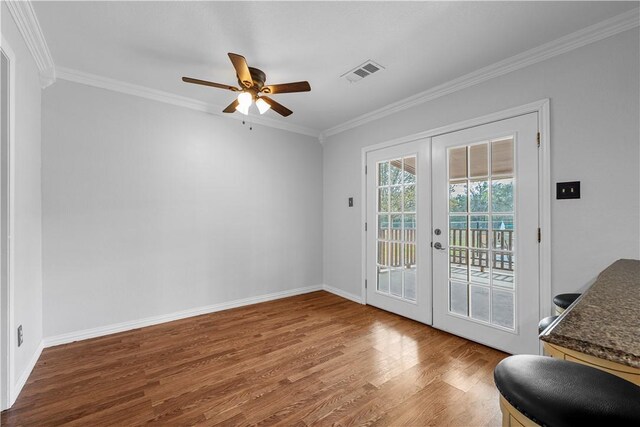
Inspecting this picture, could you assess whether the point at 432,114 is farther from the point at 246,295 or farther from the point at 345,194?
the point at 246,295

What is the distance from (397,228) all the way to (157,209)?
9.35ft

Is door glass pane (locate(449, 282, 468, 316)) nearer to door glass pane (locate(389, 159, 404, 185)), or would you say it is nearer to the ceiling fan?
door glass pane (locate(389, 159, 404, 185))

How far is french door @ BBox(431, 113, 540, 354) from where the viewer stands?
2.40 m

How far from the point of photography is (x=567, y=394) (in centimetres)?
78

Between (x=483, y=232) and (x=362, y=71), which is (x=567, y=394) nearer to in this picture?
(x=483, y=232)

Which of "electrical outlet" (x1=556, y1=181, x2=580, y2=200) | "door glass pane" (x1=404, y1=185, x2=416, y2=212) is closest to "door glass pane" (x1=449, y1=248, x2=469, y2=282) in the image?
"door glass pane" (x1=404, y1=185, x2=416, y2=212)

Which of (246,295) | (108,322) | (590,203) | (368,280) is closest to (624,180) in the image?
(590,203)

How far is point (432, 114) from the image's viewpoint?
3113 millimetres

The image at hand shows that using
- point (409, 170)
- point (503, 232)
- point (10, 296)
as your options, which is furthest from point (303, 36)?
point (10, 296)

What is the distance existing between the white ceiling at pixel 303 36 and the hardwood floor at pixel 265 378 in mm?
2620

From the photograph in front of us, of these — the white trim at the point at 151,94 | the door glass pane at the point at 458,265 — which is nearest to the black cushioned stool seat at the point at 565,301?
the door glass pane at the point at 458,265

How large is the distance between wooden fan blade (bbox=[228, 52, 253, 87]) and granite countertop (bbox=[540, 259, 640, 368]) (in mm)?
2148

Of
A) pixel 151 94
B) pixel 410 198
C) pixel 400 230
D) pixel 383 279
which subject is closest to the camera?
pixel 151 94

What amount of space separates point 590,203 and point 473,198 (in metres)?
0.85
